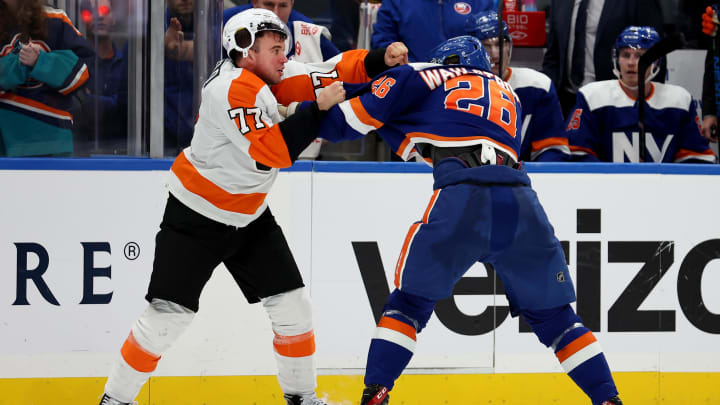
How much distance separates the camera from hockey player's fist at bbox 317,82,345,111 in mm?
2732

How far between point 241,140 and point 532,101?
5.85 ft

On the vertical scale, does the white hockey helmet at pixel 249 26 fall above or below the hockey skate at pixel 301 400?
above

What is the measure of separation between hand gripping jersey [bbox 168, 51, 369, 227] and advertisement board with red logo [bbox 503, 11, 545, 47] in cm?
173

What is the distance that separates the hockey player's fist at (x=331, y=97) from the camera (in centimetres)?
273

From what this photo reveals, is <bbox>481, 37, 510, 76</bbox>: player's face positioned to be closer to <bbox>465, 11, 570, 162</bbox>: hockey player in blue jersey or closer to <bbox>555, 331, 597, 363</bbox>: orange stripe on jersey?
<bbox>465, 11, 570, 162</bbox>: hockey player in blue jersey

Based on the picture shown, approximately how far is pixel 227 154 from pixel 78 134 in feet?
2.96

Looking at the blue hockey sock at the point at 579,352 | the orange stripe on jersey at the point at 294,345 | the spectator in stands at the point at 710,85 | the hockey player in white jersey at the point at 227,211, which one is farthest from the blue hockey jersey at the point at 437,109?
the spectator in stands at the point at 710,85

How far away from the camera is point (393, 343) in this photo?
2570 mm

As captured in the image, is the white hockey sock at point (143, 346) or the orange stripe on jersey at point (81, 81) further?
the orange stripe on jersey at point (81, 81)

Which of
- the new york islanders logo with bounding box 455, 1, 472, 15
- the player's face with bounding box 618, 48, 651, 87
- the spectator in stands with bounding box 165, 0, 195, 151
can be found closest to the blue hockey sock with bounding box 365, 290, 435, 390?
the spectator in stands with bounding box 165, 0, 195, 151

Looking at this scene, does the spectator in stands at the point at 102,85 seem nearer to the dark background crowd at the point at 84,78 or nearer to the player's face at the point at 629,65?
the dark background crowd at the point at 84,78

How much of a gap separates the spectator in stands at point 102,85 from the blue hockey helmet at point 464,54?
4.29 feet

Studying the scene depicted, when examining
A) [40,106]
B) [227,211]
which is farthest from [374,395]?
[40,106]

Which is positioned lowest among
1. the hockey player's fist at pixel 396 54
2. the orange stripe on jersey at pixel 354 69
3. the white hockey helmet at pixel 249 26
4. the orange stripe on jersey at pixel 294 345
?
the orange stripe on jersey at pixel 294 345
